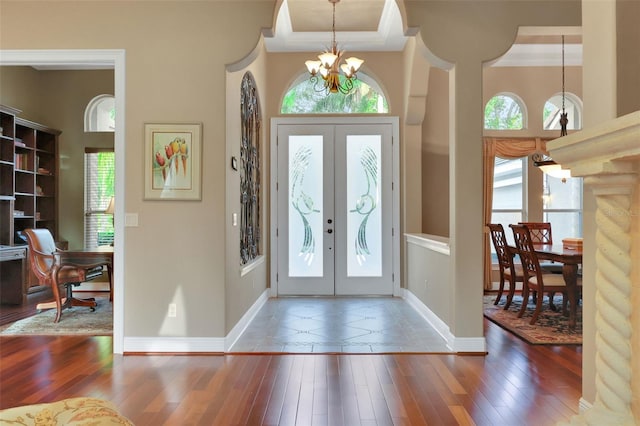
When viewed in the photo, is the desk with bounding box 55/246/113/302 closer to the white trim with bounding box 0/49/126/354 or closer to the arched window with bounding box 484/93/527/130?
the white trim with bounding box 0/49/126/354

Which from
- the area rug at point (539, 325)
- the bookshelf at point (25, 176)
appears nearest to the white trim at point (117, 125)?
the bookshelf at point (25, 176)

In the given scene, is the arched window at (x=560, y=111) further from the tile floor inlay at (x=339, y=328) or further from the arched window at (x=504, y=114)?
the tile floor inlay at (x=339, y=328)

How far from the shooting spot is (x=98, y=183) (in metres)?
7.04

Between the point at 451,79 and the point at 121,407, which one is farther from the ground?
the point at 451,79

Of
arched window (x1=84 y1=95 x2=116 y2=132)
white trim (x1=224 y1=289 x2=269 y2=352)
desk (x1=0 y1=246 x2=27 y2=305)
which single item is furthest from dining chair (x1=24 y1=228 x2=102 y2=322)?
arched window (x1=84 y1=95 x2=116 y2=132)

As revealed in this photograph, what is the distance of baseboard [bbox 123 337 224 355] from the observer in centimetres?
379

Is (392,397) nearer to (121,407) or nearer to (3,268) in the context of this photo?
(121,407)

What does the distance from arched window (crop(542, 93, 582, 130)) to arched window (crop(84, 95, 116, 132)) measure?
696cm

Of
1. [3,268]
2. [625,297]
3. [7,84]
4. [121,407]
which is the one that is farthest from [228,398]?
[7,84]

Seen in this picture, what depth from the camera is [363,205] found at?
6.52 metres

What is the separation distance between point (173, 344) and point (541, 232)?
5.19m

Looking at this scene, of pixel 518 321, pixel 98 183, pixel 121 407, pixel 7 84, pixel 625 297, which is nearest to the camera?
pixel 625 297

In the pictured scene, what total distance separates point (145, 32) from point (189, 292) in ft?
7.40

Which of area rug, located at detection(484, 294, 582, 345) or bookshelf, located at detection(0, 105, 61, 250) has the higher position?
bookshelf, located at detection(0, 105, 61, 250)
